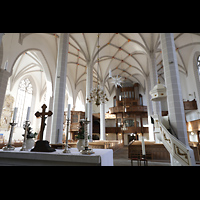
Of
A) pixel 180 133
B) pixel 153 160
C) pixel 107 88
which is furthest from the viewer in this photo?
pixel 107 88

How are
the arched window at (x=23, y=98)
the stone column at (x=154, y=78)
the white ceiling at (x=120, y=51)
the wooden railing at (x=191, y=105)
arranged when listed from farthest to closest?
1. the arched window at (x=23, y=98)
2. the wooden railing at (x=191, y=105)
3. the white ceiling at (x=120, y=51)
4. the stone column at (x=154, y=78)

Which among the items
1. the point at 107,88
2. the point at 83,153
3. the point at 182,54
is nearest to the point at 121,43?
the point at 182,54

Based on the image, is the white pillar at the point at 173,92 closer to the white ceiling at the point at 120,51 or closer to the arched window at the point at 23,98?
the white ceiling at the point at 120,51

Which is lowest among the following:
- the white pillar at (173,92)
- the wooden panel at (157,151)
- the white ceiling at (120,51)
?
the wooden panel at (157,151)

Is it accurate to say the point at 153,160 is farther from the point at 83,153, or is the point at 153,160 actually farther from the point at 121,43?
the point at 121,43

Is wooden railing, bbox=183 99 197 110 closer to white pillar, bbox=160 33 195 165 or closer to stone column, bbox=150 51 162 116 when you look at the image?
stone column, bbox=150 51 162 116

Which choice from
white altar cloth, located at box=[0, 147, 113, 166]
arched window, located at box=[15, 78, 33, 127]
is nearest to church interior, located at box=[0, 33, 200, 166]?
white altar cloth, located at box=[0, 147, 113, 166]

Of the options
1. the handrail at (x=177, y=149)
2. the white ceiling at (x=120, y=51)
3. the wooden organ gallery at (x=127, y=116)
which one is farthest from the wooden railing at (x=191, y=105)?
the handrail at (x=177, y=149)

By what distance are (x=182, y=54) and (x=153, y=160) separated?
11.9 meters

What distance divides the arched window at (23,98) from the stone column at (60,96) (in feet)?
40.1

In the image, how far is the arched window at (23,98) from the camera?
Answer: 16817 mm

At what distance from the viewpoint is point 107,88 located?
2228 cm

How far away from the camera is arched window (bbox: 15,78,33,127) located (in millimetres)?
16817
